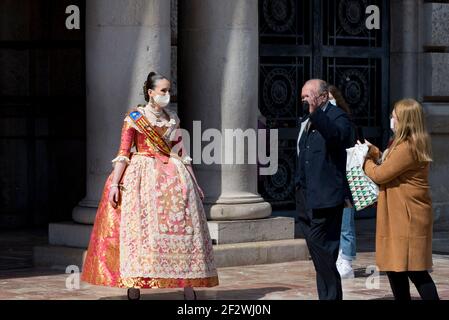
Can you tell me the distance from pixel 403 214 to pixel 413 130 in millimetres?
551

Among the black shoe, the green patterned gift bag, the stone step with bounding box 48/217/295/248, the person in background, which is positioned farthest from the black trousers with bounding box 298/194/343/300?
the stone step with bounding box 48/217/295/248

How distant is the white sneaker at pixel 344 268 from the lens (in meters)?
12.2

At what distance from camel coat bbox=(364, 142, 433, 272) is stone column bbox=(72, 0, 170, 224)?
11.8 ft

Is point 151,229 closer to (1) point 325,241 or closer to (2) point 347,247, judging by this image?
(1) point 325,241

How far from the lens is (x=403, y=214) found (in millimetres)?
9422

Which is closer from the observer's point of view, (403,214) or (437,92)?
(403,214)

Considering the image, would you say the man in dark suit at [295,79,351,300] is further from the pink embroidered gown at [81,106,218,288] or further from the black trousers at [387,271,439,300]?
the pink embroidered gown at [81,106,218,288]

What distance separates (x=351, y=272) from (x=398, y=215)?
2.86 meters

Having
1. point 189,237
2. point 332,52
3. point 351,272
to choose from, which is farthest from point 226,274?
point 332,52

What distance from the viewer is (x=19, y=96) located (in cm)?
1625

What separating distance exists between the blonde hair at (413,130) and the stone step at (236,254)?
12.1 ft

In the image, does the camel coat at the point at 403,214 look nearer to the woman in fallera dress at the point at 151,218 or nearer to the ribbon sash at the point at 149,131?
the woman in fallera dress at the point at 151,218

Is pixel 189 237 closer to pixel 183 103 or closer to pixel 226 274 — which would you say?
pixel 226 274

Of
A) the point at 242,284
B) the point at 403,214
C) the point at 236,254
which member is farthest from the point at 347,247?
the point at 403,214
